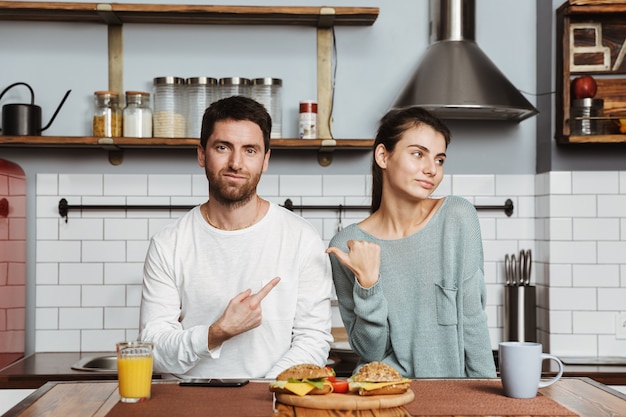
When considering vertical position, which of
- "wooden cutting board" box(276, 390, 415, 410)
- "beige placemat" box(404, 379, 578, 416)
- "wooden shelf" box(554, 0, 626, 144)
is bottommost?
"beige placemat" box(404, 379, 578, 416)

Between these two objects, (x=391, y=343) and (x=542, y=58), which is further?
(x=542, y=58)

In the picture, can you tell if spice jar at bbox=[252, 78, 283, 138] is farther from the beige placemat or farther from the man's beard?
the beige placemat

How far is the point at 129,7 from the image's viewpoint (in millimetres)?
3410

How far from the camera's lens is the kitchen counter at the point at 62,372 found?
9.72ft

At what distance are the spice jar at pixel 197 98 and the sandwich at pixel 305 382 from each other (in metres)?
2.00

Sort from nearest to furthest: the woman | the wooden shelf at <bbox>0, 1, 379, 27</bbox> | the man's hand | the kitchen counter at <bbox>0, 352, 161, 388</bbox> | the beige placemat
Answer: the beige placemat < the man's hand < the woman < the kitchen counter at <bbox>0, 352, 161, 388</bbox> < the wooden shelf at <bbox>0, 1, 379, 27</bbox>

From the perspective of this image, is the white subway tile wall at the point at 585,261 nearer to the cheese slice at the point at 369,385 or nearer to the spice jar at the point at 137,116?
the spice jar at the point at 137,116

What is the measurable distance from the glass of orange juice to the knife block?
2.26 m

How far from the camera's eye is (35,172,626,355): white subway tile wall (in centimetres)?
348

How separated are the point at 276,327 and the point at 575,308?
5.82 ft

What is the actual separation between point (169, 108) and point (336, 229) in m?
0.90

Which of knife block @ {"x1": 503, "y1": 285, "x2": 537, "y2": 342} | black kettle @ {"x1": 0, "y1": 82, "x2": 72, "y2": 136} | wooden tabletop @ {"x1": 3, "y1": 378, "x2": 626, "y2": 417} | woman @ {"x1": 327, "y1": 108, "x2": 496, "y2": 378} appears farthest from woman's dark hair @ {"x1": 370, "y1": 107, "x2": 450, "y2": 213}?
black kettle @ {"x1": 0, "y1": 82, "x2": 72, "y2": 136}

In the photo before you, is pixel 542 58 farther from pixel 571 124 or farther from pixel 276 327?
pixel 276 327

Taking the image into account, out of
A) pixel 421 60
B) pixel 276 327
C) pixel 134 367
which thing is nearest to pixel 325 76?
pixel 421 60
